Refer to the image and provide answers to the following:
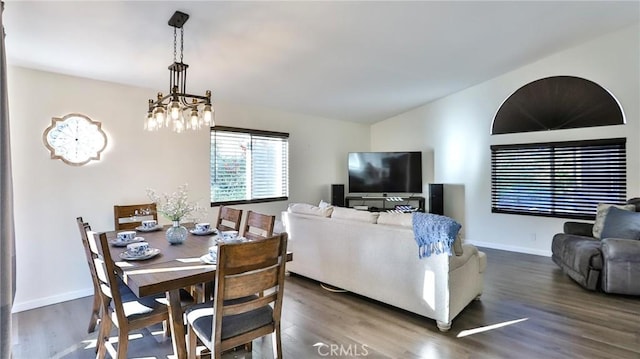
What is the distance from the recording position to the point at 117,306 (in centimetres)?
200

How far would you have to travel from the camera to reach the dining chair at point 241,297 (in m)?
1.72

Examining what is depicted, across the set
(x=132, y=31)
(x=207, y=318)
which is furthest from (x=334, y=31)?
(x=207, y=318)

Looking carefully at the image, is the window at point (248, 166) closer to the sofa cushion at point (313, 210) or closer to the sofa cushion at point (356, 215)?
the sofa cushion at point (313, 210)

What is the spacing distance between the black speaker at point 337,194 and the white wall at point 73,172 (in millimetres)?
2405

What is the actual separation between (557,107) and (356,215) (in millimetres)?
3944

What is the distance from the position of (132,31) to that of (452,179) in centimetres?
553

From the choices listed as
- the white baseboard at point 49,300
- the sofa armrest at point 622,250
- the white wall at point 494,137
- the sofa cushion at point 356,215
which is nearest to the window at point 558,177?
the white wall at point 494,137

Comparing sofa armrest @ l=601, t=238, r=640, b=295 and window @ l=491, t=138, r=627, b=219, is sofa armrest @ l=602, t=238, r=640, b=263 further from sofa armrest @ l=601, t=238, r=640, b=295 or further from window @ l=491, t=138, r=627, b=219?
window @ l=491, t=138, r=627, b=219

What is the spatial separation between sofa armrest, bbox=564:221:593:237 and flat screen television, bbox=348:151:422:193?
2.52 m

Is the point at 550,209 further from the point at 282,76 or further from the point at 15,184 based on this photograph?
the point at 15,184

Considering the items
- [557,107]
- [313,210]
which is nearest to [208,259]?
[313,210]

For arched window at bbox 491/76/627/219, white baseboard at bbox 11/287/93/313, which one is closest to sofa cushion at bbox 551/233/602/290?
arched window at bbox 491/76/627/219

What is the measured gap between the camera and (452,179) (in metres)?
6.24

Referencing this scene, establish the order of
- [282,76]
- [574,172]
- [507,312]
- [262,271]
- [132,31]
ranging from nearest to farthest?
1. [262,271]
2. [132,31]
3. [507,312]
4. [282,76]
5. [574,172]
